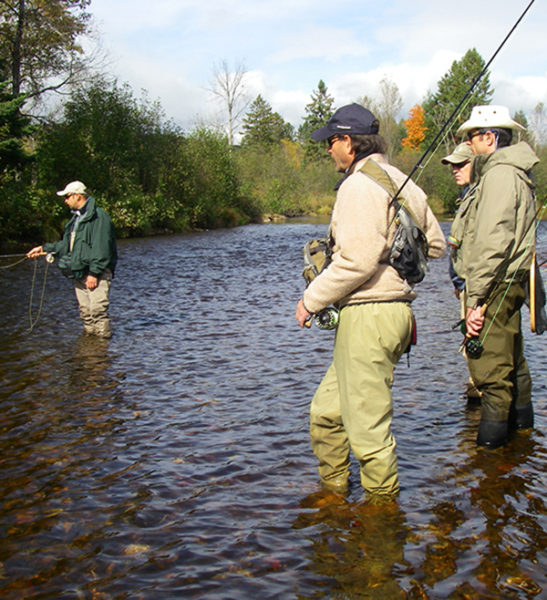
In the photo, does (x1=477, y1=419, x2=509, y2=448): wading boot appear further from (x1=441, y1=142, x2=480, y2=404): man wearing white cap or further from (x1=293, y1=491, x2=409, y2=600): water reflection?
(x1=293, y1=491, x2=409, y2=600): water reflection

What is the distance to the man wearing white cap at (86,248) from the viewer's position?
356 inches

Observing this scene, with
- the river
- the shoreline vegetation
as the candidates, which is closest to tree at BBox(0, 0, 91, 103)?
the shoreline vegetation

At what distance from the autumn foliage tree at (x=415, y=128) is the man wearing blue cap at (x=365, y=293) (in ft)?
271

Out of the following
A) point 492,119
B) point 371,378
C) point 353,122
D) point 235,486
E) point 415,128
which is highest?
point 415,128

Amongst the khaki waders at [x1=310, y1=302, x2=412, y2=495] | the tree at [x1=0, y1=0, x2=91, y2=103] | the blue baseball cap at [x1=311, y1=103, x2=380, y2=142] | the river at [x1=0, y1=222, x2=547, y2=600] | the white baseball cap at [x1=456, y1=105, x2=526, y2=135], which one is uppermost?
the tree at [x1=0, y1=0, x2=91, y2=103]

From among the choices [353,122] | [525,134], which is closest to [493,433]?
[353,122]

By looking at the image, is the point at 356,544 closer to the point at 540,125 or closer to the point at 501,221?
the point at 501,221

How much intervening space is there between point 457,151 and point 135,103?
3669cm

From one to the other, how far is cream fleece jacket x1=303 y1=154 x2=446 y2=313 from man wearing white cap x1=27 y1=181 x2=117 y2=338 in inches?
227

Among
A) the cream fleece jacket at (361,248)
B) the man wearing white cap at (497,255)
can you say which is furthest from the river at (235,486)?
the cream fleece jacket at (361,248)

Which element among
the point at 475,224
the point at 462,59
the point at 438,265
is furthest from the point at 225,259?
the point at 462,59

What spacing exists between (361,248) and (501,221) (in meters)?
1.32

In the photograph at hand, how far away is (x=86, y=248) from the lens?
9.05m

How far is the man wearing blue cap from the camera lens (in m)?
3.67
